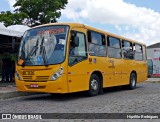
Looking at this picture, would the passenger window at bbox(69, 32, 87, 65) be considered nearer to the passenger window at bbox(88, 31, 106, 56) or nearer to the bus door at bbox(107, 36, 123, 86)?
the passenger window at bbox(88, 31, 106, 56)

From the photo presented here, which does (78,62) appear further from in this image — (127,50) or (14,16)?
(14,16)

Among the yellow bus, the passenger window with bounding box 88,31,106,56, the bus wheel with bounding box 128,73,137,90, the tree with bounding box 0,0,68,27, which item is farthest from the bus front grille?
the tree with bounding box 0,0,68,27

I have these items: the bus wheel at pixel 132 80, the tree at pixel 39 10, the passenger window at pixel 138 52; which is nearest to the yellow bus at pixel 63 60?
the bus wheel at pixel 132 80

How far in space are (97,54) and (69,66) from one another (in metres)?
2.50

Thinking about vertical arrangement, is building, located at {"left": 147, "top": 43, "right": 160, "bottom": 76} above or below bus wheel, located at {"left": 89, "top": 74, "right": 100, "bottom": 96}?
above

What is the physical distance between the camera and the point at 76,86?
1245 cm

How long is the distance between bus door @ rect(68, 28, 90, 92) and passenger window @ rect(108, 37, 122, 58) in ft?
8.67

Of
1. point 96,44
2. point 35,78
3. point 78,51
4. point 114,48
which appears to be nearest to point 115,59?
point 114,48

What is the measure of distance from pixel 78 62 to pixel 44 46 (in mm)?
1410

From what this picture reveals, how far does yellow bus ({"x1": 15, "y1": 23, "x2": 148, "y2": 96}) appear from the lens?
1190cm

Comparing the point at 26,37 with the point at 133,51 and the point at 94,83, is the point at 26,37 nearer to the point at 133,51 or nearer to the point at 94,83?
the point at 94,83

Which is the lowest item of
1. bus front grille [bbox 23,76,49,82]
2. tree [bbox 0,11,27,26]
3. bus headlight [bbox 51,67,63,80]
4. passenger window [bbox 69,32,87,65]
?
bus front grille [bbox 23,76,49,82]

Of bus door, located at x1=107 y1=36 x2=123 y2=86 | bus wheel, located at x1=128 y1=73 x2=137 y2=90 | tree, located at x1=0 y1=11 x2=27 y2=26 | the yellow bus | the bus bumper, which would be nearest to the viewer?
the bus bumper

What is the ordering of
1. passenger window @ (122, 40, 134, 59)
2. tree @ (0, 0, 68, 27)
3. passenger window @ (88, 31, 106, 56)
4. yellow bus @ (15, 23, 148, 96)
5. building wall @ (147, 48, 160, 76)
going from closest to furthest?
yellow bus @ (15, 23, 148, 96)
passenger window @ (88, 31, 106, 56)
passenger window @ (122, 40, 134, 59)
building wall @ (147, 48, 160, 76)
tree @ (0, 0, 68, 27)
